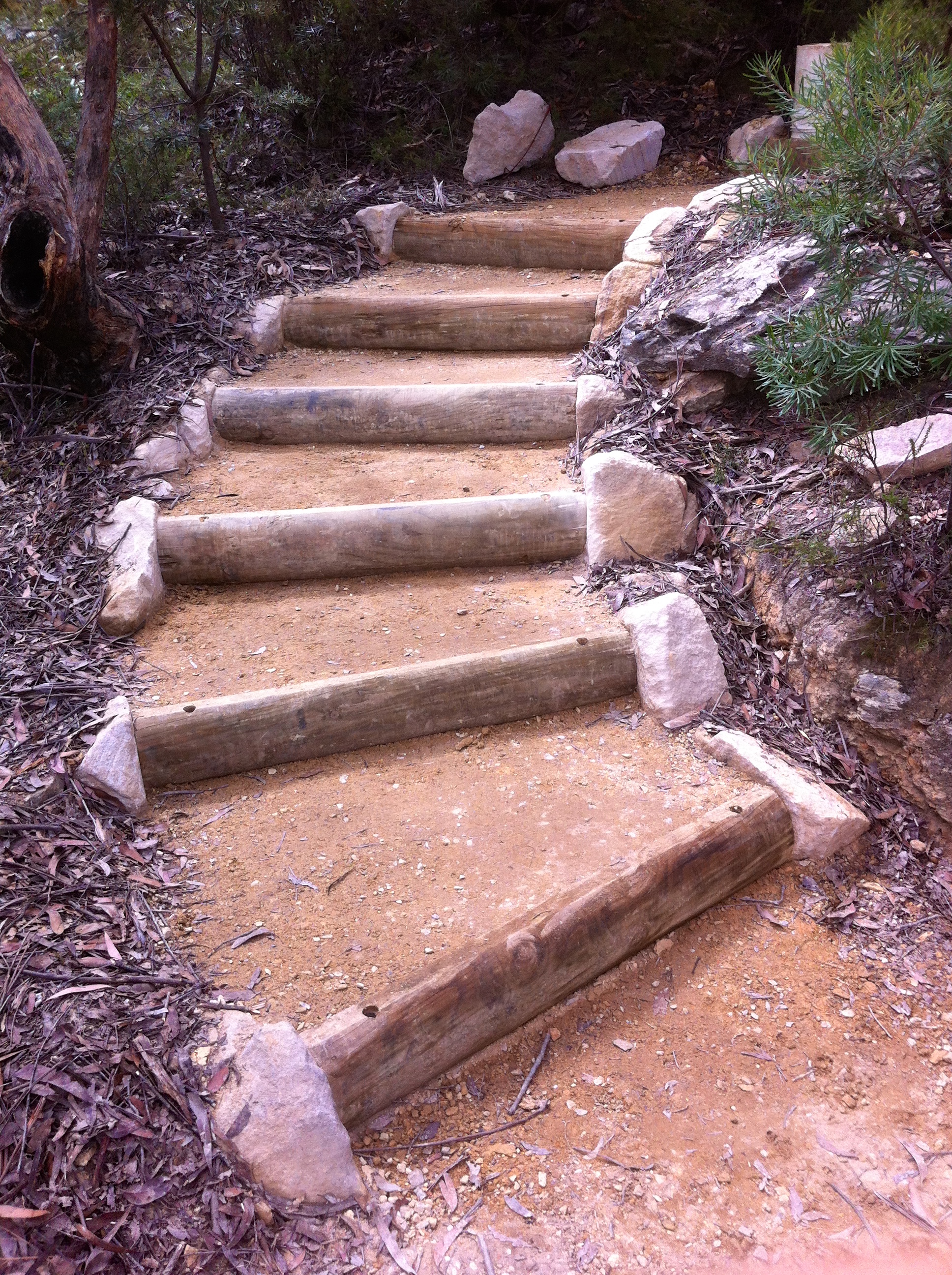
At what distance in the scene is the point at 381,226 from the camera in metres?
5.23

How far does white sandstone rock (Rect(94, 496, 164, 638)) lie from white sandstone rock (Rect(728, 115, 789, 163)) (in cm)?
401

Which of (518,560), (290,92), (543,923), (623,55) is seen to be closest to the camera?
(543,923)

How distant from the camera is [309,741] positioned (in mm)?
2699

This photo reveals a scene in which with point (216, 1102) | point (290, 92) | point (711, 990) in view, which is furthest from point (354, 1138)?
point (290, 92)

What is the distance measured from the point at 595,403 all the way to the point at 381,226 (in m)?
2.24

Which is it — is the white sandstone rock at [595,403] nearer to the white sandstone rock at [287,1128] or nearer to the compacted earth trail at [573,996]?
the compacted earth trail at [573,996]

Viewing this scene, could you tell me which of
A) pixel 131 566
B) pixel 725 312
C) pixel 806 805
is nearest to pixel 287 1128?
pixel 806 805

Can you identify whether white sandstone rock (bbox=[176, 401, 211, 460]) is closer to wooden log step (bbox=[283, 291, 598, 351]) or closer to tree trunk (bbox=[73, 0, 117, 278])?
tree trunk (bbox=[73, 0, 117, 278])

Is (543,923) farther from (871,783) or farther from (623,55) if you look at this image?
(623,55)

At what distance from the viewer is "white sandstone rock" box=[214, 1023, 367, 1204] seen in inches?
71.0

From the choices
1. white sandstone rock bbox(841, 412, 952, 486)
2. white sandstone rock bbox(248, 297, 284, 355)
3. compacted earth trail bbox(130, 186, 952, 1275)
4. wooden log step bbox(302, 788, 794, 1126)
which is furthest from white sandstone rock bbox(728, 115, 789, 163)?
wooden log step bbox(302, 788, 794, 1126)

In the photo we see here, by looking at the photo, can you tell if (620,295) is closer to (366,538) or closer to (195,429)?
(366,538)

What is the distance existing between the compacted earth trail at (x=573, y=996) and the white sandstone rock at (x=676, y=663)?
0.09 m

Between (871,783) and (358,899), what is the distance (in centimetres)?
155
